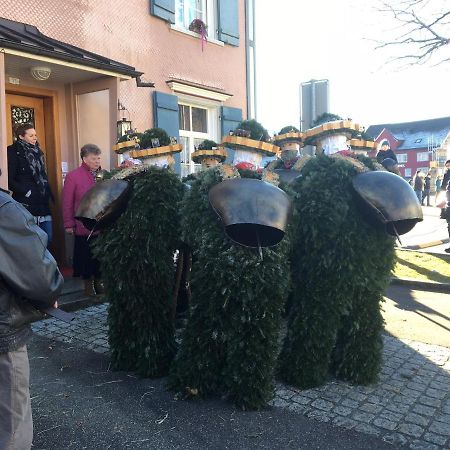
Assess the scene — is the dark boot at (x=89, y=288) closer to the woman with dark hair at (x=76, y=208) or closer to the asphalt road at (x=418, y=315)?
the woman with dark hair at (x=76, y=208)

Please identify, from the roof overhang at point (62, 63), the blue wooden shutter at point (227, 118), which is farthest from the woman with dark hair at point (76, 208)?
the blue wooden shutter at point (227, 118)

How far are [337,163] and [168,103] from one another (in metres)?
5.28

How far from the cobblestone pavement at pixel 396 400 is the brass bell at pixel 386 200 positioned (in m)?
1.18

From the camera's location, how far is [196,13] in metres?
9.12

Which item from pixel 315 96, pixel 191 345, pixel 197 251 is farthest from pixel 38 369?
pixel 315 96

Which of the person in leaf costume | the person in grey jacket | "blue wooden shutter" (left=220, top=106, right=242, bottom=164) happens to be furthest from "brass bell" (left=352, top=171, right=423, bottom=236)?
"blue wooden shutter" (left=220, top=106, right=242, bottom=164)

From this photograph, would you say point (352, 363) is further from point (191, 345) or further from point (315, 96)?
point (315, 96)

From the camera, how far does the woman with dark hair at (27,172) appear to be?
562cm

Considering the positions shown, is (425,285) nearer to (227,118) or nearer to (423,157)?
(227,118)

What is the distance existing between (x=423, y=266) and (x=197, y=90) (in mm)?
4911

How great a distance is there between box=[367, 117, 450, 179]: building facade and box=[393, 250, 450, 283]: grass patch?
5248 cm

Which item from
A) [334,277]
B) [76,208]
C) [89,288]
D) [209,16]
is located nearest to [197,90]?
[209,16]

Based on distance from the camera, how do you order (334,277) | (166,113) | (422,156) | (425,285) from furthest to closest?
1. (422,156)
2. (166,113)
3. (425,285)
4. (334,277)

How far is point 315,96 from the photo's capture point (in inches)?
276
